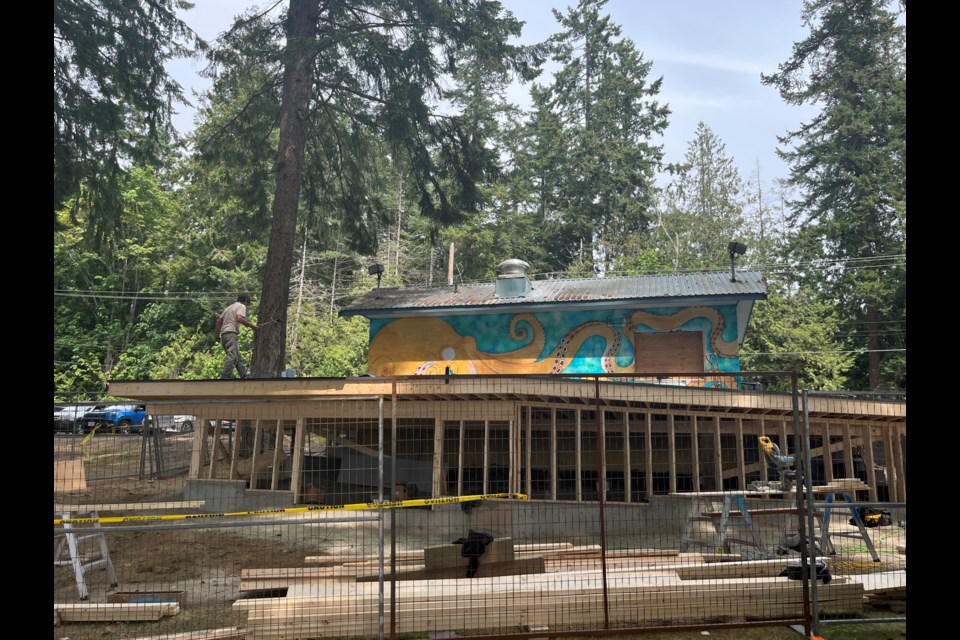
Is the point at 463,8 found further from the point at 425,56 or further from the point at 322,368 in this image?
the point at 322,368

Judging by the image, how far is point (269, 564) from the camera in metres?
9.38

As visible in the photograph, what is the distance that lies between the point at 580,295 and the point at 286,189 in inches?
348

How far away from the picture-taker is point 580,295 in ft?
60.8

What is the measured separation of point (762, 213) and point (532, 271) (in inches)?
665

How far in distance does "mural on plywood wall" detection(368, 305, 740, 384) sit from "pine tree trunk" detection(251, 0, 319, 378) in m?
3.45

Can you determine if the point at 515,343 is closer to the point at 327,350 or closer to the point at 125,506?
the point at 125,506

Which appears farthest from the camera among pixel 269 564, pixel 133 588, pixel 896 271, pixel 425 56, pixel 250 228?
pixel 896 271

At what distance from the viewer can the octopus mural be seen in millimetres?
17953

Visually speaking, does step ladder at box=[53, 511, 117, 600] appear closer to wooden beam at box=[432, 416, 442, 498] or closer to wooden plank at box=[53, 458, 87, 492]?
wooden plank at box=[53, 458, 87, 492]

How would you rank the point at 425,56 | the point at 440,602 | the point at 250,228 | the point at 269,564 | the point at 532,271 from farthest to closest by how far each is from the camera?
the point at 532,271 < the point at 250,228 < the point at 425,56 < the point at 269,564 < the point at 440,602

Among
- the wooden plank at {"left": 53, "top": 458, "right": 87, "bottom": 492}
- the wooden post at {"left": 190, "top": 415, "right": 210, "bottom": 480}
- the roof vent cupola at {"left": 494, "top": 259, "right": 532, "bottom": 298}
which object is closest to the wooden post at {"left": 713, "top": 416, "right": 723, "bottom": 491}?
the wooden plank at {"left": 53, "top": 458, "right": 87, "bottom": 492}

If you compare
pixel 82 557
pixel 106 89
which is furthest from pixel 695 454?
pixel 106 89

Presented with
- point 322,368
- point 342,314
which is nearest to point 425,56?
point 342,314

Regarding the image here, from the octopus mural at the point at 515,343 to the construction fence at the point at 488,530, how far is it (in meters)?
2.24
